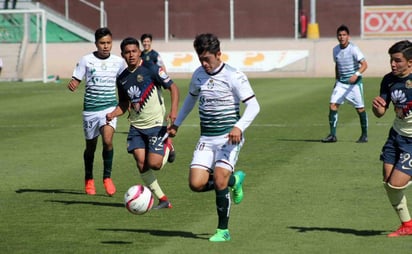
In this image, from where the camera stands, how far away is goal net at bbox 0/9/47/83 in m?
42.8

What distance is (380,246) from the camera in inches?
405

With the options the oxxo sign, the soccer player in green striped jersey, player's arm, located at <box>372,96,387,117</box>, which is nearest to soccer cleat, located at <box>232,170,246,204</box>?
player's arm, located at <box>372,96,387,117</box>

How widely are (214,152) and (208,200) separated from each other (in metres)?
2.67

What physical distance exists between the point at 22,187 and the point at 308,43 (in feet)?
92.6

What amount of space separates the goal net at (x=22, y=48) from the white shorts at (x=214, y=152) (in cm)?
3144

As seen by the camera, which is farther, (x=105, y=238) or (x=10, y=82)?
(x=10, y=82)

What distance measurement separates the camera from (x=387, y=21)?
44781 mm

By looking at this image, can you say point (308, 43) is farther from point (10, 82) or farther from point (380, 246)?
point (380, 246)

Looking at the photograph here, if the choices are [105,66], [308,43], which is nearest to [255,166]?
[105,66]

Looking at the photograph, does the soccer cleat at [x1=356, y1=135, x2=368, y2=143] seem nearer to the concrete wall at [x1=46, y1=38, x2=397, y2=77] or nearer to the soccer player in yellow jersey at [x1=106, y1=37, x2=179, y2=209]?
the soccer player in yellow jersey at [x1=106, y1=37, x2=179, y2=209]

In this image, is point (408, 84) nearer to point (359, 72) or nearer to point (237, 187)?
point (237, 187)

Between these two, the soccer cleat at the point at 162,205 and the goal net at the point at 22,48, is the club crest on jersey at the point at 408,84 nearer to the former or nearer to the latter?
the soccer cleat at the point at 162,205

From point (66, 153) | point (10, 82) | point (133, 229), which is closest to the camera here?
point (133, 229)

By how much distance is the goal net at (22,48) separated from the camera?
42.8m
